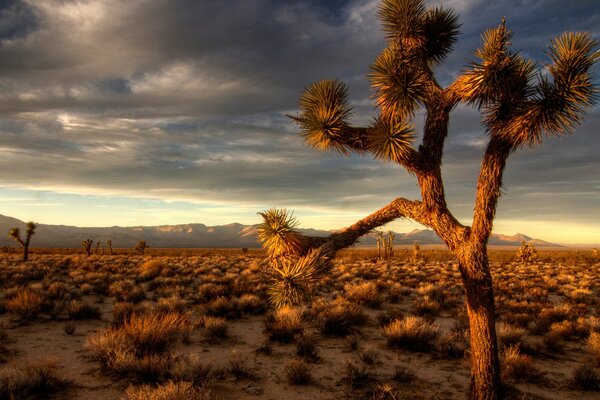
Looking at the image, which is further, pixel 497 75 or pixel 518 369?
pixel 518 369

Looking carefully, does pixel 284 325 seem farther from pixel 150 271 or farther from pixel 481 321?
pixel 150 271

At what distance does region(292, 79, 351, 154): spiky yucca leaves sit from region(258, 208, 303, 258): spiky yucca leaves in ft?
4.36

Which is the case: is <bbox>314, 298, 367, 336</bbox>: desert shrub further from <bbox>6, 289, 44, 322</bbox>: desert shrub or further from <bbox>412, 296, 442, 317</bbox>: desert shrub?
<bbox>6, 289, 44, 322</bbox>: desert shrub

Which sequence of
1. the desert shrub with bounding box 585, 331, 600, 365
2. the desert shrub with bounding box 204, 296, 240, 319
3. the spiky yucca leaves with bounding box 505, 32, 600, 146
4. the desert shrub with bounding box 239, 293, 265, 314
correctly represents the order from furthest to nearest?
1. the desert shrub with bounding box 239, 293, 265, 314
2. the desert shrub with bounding box 204, 296, 240, 319
3. the desert shrub with bounding box 585, 331, 600, 365
4. the spiky yucca leaves with bounding box 505, 32, 600, 146

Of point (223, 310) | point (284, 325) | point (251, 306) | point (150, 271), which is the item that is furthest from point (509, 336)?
point (150, 271)

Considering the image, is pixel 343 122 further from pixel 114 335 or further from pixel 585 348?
pixel 585 348

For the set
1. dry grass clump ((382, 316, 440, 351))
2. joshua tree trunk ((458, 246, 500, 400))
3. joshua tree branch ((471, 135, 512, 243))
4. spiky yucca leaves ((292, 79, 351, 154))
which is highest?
spiky yucca leaves ((292, 79, 351, 154))

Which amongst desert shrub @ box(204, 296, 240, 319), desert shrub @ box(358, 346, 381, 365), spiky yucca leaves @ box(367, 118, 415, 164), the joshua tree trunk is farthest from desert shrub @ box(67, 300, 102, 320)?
the joshua tree trunk

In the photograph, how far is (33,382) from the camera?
585 centimetres

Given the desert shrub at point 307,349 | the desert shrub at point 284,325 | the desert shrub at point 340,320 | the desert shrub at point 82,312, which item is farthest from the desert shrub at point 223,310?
the desert shrub at point 307,349

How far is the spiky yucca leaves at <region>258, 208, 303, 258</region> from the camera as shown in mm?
5508

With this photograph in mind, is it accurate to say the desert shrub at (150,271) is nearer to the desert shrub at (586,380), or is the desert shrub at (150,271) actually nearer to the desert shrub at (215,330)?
the desert shrub at (215,330)

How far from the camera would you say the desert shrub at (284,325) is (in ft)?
31.0

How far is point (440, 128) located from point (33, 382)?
7.52 metres
